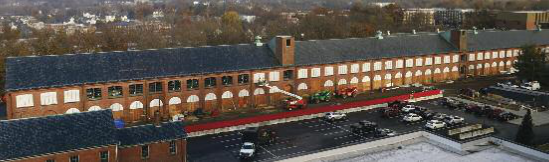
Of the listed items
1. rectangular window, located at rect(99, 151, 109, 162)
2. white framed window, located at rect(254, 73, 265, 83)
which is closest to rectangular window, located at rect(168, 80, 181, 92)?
white framed window, located at rect(254, 73, 265, 83)

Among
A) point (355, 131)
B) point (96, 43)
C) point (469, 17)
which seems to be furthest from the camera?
point (469, 17)

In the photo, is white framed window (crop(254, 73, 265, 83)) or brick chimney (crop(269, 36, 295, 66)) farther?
brick chimney (crop(269, 36, 295, 66))

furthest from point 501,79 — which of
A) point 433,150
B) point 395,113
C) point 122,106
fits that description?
point 122,106

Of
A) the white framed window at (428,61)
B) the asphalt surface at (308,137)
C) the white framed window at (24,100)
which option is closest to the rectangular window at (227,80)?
the asphalt surface at (308,137)

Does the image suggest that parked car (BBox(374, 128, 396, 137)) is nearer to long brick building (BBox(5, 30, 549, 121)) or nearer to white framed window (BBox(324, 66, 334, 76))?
long brick building (BBox(5, 30, 549, 121))

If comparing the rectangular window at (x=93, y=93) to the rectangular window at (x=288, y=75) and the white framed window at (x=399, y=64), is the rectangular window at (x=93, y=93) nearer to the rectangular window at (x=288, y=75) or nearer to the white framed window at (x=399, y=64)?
the rectangular window at (x=288, y=75)

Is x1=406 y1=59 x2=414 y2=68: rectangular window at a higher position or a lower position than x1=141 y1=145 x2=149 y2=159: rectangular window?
higher

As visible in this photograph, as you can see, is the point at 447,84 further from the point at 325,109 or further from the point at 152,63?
the point at 152,63
